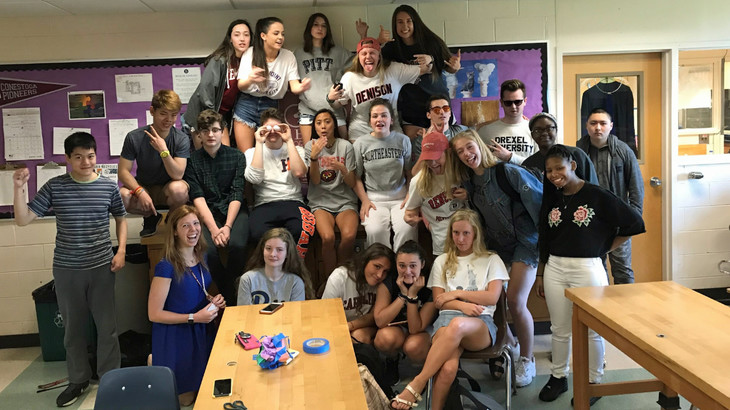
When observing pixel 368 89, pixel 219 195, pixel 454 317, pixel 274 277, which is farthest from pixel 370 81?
pixel 454 317

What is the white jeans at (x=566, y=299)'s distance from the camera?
3.31 meters

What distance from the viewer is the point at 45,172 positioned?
483 cm

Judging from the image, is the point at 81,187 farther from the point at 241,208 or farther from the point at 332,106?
the point at 332,106

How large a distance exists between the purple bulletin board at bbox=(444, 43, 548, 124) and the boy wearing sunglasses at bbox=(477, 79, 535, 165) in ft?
2.43

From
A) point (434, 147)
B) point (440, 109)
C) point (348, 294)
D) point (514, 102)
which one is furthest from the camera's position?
point (514, 102)

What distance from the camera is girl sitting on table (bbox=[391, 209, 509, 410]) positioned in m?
3.10

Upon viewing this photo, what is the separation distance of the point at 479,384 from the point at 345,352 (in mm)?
1659

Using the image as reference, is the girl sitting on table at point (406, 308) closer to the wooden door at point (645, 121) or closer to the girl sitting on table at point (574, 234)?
the girl sitting on table at point (574, 234)

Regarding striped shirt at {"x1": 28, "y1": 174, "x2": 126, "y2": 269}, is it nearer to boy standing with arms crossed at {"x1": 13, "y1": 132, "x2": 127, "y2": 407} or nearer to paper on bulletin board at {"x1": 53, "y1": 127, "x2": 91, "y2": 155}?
boy standing with arms crossed at {"x1": 13, "y1": 132, "x2": 127, "y2": 407}

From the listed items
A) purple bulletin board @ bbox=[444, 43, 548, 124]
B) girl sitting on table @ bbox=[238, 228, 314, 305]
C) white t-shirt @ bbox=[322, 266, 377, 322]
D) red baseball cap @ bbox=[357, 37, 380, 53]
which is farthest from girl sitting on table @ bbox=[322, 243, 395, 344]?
purple bulletin board @ bbox=[444, 43, 548, 124]

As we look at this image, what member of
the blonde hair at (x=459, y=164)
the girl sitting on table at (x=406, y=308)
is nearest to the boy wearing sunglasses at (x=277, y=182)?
the girl sitting on table at (x=406, y=308)

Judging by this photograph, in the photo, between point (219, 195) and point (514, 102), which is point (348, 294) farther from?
point (514, 102)

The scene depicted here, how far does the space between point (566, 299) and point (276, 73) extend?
2.54 metres

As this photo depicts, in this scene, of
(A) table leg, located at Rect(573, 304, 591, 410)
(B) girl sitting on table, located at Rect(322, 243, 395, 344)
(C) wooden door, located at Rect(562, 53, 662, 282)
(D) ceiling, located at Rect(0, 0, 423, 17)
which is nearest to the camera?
(A) table leg, located at Rect(573, 304, 591, 410)
